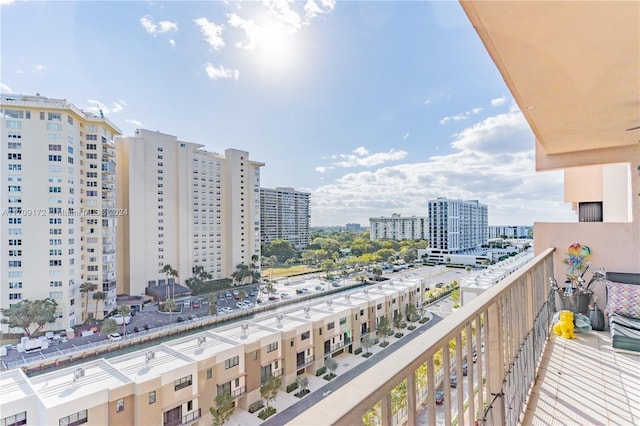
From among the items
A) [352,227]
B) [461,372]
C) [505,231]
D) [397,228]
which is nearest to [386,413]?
[461,372]

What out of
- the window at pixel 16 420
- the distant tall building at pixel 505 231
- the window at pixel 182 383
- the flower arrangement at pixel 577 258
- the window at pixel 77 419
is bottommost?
the window at pixel 16 420

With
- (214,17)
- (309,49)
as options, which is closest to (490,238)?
(309,49)

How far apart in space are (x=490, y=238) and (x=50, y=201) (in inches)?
1490

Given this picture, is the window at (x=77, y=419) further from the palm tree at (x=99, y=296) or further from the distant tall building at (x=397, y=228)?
the distant tall building at (x=397, y=228)

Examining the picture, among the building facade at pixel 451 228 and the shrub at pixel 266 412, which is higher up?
the building facade at pixel 451 228

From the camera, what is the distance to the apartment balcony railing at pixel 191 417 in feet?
20.0

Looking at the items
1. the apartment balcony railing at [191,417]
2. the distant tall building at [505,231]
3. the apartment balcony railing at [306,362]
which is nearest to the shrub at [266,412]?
the apartment balcony railing at [306,362]

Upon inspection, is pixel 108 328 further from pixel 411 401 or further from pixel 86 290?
pixel 411 401

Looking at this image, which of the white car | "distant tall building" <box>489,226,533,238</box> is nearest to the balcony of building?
the white car

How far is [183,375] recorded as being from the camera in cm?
607

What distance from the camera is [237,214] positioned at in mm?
20875

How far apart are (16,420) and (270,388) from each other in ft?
15.5

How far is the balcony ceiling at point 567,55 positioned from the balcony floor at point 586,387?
1.53 metres

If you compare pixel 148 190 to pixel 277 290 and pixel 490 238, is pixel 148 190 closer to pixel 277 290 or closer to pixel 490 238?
pixel 277 290
